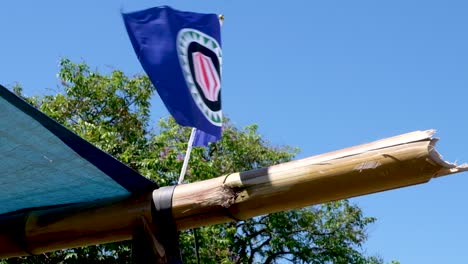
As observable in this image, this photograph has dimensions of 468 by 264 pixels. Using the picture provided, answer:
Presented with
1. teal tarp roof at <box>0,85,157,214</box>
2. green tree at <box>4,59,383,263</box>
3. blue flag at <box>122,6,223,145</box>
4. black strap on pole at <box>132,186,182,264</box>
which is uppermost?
green tree at <box>4,59,383,263</box>

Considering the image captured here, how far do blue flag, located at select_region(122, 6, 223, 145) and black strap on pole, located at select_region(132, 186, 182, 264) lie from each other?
302 mm

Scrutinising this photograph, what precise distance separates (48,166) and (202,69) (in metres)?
0.66

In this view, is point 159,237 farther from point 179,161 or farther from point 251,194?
point 179,161

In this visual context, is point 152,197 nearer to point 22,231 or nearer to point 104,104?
point 22,231

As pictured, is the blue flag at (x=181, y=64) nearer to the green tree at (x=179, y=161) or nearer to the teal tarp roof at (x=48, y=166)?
the teal tarp roof at (x=48, y=166)

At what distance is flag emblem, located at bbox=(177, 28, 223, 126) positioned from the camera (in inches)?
101

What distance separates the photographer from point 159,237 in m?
2.28

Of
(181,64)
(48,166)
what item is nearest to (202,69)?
(181,64)

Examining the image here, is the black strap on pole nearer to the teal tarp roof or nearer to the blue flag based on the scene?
the teal tarp roof

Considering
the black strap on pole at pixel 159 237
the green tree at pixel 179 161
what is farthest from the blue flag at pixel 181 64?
the green tree at pixel 179 161

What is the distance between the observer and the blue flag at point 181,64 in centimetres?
247

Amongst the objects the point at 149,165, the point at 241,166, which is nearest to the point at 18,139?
the point at 149,165

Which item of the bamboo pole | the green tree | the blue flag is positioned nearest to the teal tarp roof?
the bamboo pole

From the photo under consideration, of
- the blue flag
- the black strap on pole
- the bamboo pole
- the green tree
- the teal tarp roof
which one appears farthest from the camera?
the green tree
